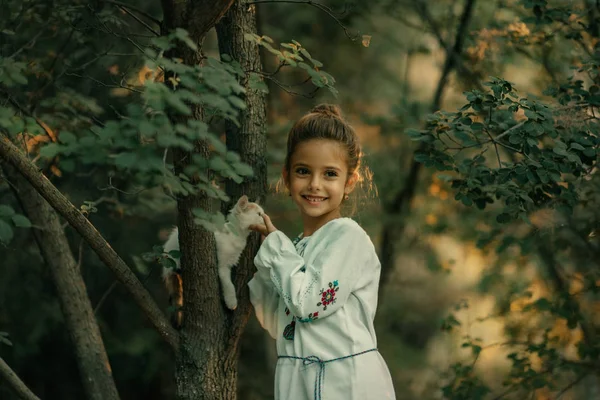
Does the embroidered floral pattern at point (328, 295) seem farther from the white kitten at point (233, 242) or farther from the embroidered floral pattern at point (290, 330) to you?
the white kitten at point (233, 242)

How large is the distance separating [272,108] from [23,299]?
2.12 metres

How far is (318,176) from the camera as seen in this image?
92.4 inches

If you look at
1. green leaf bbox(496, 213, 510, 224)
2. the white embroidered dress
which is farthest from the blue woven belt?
green leaf bbox(496, 213, 510, 224)

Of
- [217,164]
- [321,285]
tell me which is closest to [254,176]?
[321,285]

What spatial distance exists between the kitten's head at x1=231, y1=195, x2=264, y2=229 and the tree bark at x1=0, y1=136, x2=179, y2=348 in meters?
0.39

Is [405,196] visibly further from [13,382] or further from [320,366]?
[13,382]

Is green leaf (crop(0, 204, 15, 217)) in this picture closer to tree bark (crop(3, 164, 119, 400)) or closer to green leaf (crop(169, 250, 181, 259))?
green leaf (crop(169, 250, 181, 259))

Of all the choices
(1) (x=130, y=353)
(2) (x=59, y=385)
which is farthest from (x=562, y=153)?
(2) (x=59, y=385)

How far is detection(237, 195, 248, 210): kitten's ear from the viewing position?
2.34 meters

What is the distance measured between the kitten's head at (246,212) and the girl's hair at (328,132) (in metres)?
0.20

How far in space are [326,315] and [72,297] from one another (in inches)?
51.9

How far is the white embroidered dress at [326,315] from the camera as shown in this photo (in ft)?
7.21

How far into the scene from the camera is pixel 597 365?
396 centimetres

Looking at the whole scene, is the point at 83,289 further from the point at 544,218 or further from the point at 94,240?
the point at 544,218
